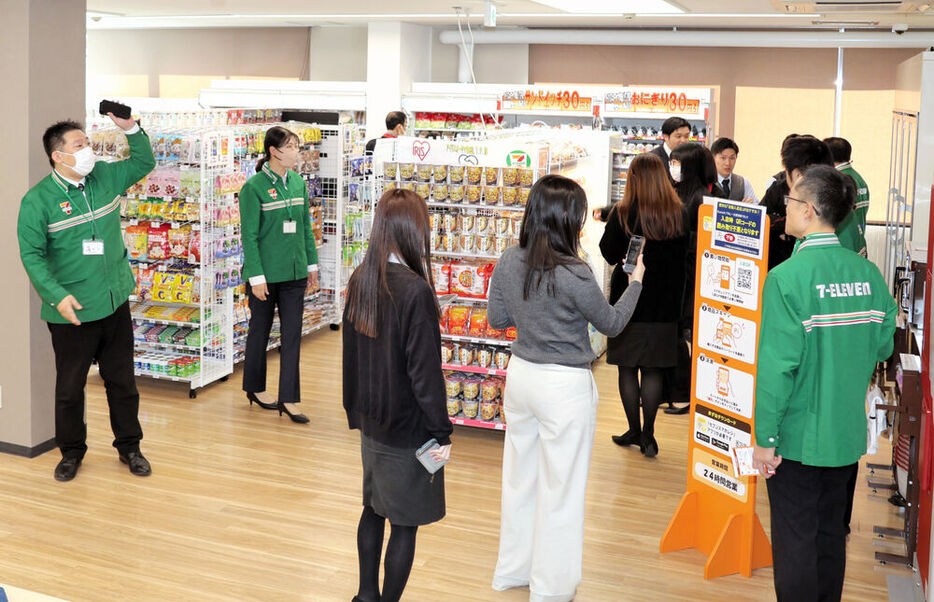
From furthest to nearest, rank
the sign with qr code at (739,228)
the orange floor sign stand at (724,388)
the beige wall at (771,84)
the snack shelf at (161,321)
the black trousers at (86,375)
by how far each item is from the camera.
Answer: the beige wall at (771,84), the snack shelf at (161,321), the black trousers at (86,375), the orange floor sign stand at (724,388), the sign with qr code at (739,228)

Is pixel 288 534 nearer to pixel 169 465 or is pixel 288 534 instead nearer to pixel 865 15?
pixel 169 465

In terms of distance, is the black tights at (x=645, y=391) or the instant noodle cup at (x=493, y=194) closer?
the black tights at (x=645, y=391)

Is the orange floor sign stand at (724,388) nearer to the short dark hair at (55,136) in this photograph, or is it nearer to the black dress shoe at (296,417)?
the black dress shoe at (296,417)

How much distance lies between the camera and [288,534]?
184 inches

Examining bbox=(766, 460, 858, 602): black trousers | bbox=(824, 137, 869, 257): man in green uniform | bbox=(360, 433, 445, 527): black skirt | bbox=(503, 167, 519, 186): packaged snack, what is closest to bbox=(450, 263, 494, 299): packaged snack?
bbox=(503, 167, 519, 186): packaged snack

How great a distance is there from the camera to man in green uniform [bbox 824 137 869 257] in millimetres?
5426

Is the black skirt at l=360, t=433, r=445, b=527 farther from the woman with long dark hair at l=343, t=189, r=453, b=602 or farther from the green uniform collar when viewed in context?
the green uniform collar

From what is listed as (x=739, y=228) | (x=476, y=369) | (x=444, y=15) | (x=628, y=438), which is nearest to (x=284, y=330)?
(x=476, y=369)

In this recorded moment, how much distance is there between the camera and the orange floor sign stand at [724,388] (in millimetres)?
3992

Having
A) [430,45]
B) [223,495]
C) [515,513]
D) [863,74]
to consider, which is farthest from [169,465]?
[863,74]

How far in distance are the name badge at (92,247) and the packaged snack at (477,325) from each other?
219 cm

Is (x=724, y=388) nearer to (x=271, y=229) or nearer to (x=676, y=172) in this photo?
(x=676, y=172)

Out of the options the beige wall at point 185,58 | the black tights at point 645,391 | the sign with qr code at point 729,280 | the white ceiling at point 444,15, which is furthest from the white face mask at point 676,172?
the beige wall at point 185,58

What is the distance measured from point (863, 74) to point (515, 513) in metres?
10.7
